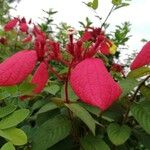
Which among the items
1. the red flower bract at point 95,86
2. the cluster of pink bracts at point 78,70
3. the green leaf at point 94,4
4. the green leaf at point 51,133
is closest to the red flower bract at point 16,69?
the cluster of pink bracts at point 78,70

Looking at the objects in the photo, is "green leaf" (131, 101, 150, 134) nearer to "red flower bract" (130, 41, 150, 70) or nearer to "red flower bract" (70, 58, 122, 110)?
"red flower bract" (130, 41, 150, 70)

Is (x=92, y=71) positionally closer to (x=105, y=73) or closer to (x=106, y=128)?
(x=105, y=73)

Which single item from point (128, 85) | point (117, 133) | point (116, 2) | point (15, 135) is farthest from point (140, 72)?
point (15, 135)

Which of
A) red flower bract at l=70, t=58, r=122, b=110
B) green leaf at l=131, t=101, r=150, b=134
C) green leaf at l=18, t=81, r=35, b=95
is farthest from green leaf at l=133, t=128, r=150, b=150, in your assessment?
red flower bract at l=70, t=58, r=122, b=110

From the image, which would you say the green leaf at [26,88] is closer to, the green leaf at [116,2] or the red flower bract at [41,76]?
the red flower bract at [41,76]

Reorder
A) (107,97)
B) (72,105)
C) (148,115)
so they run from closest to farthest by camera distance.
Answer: (107,97) < (72,105) < (148,115)

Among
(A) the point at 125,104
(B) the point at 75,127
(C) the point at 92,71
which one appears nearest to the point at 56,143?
(B) the point at 75,127
